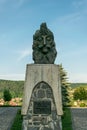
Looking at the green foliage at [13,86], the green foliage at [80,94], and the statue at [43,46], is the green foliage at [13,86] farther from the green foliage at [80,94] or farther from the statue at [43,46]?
the statue at [43,46]

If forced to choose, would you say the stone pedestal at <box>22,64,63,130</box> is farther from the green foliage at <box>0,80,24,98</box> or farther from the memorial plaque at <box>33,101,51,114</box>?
the green foliage at <box>0,80,24,98</box>

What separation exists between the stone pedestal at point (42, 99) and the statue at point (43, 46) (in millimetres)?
484

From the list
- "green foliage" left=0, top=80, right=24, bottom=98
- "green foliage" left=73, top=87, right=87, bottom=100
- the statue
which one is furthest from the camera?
"green foliage" left=0, top=80, right=24, bottom=98

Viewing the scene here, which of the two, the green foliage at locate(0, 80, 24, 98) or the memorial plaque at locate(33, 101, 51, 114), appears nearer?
the memorial plaque at locate(33, 101, 51, 114)

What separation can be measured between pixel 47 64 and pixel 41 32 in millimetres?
1312

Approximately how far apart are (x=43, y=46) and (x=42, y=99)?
1.91 metres

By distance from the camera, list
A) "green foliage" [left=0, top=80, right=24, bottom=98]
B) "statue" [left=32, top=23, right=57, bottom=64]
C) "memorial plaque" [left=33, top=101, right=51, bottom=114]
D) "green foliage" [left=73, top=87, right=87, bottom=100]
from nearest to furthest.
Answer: "memorial plaque" [left=33, top=101, right=51, bottom=114] < "statue" [left=32, top=23, right=57, bottom=64] < "green foliage" [left=73, top=87, right=87, bottom=100] < "green foliage" [left=0, top=80, right=24, bottom=98]

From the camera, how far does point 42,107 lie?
1098 centimetres

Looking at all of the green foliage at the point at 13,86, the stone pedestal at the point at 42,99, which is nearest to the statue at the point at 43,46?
A: the stone pedestal at the point at 42,99

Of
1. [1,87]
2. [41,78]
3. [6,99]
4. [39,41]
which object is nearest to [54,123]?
[41,78]

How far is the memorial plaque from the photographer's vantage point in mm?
10953

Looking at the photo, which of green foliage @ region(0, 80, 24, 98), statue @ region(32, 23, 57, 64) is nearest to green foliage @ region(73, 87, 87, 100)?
green foliage @ region(0, 80, 24, 98)

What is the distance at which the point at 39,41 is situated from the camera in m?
11.7

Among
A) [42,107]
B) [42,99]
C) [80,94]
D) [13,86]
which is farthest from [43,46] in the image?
[13,86]
